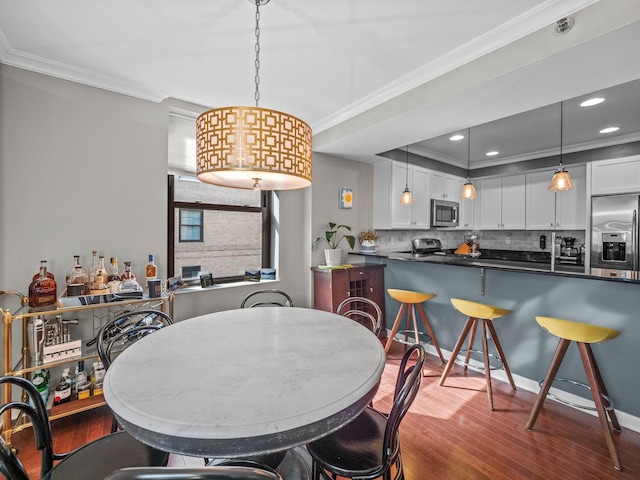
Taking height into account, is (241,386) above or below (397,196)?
below

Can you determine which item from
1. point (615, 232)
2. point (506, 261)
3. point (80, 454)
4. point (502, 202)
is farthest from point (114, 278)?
point (502, 202)

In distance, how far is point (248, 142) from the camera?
1273mm

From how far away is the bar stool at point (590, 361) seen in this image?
1841mm

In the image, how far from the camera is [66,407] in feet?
6.85

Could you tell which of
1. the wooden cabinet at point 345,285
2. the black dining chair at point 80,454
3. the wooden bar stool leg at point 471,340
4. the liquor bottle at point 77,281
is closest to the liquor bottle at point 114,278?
the liquor bottle at point 77,281

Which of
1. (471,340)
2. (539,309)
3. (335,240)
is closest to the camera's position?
(539,309)

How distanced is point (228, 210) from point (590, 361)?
10.4 feet

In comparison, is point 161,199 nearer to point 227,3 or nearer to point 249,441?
point 227,3

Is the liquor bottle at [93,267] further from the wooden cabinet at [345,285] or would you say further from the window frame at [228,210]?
the wooden cabinet at [345,285]

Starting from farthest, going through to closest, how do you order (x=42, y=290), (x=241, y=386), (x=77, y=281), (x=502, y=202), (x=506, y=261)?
(x=502, y=202)
(x=506, y=261)
(x=77, y=281)
(x=42, y=290)
(x=241, y=386)

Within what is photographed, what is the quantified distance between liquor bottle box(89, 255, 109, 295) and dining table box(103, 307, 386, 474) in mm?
953

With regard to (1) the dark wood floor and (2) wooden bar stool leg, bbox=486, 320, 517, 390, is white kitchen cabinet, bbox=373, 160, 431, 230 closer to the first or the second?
(2) wooden bar stool leg, bbox=486, 320, 517, 390

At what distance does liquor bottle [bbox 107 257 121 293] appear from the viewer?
2.27 m

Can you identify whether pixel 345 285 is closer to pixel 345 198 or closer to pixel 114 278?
pixel 345 198
